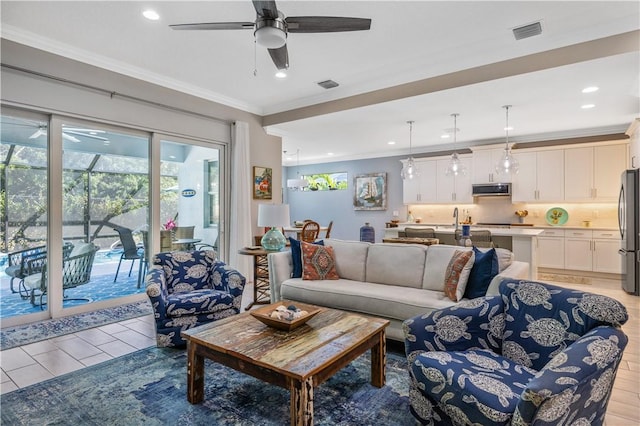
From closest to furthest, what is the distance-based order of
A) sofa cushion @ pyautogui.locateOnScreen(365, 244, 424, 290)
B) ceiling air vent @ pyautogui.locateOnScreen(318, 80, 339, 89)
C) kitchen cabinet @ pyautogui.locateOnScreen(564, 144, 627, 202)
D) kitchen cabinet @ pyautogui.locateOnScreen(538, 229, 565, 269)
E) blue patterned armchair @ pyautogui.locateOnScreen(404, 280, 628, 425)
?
blue patterned armchair @ pyautogui.locateOnScreen(404, 280, 628, 425) < sofa cushion @ pyautogui.locateOnScreen(365, 244, 424, 290) < ceiling air vent @ pyautogui.locateOnScreen(318, 80, 339, 89) < kitchen cabinet @ pyautogui.locateOnScreen(564, 144, 627, 202) < kitchen cabinet @ pyautogui.locateOnScreen(538, 229, 565, 269)

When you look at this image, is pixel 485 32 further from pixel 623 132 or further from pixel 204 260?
pixel 623 132

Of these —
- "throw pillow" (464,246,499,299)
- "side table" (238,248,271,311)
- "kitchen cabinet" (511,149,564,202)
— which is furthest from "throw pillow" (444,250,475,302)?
"kitchen cabinet" (511,149,564,202)

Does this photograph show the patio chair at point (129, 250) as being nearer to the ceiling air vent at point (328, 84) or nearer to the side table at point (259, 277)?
the side table at point (259, 277)

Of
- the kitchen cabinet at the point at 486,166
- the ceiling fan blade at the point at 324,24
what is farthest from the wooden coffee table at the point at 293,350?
the kitchen cabinet at the point at 486,166

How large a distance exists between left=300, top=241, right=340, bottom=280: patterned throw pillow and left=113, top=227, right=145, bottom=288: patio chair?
229 cm

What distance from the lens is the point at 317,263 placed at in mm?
3609

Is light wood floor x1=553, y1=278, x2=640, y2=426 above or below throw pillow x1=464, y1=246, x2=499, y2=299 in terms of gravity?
below

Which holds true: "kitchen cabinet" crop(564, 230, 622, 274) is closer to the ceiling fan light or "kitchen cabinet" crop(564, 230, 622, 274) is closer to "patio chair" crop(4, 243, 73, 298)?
the ceiling fan light

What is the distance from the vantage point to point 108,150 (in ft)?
13.7

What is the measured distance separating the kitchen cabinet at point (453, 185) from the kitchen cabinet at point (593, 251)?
77.7 inches

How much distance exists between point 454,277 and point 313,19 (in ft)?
7.39

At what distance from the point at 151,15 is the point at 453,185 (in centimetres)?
649

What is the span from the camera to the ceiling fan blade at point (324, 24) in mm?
2416

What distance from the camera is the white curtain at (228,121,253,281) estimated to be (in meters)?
5.27
